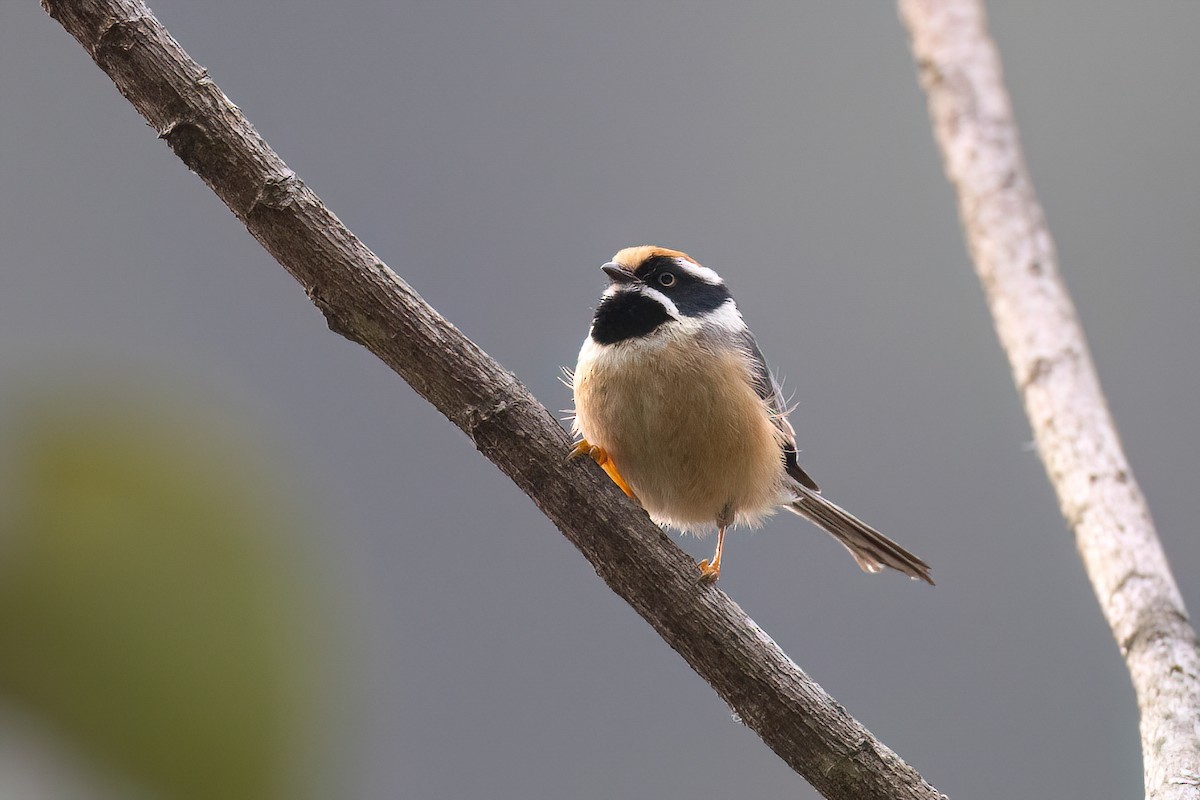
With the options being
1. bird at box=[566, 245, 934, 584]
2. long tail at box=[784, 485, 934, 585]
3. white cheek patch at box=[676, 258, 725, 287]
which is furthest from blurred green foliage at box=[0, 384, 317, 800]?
long tail at box=[784, 485, 934, 585]

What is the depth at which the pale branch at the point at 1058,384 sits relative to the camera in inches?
91.0

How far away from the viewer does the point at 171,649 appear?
78 centimetres

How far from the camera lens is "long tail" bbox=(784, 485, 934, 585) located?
9.32ft

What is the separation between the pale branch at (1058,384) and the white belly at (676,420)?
33.3 inches

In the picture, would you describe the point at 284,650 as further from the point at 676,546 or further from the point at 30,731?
the point at 676,546

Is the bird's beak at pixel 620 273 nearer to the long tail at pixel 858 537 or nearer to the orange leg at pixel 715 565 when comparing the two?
the orange leg at pixel 715 565

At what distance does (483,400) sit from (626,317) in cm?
70

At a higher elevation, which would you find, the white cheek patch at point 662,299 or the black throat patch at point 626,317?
the white cheek patch at point 662,299

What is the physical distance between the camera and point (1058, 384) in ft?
9.46

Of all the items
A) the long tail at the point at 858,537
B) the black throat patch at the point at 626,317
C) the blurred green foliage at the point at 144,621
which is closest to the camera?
the blurred green foliage at the point at 144,621

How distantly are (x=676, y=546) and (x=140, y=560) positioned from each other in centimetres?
123

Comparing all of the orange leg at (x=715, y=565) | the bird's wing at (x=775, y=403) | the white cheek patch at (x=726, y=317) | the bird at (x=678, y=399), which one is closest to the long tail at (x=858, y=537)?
the bird's wing at (x=775, y=403)

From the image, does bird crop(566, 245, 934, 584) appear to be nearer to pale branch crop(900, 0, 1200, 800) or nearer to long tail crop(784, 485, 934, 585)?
long tail crop(784, 485, 934, 585)

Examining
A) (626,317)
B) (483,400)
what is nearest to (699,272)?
(626,317)
